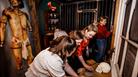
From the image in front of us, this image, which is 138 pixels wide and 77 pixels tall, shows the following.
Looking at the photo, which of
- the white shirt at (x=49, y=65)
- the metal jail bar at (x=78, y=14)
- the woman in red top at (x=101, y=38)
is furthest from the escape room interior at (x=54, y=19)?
the white shirt at (x=49, y=65)

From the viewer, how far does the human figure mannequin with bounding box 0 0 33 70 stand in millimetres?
2559

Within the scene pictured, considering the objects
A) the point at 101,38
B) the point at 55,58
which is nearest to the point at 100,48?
the point at 101,38

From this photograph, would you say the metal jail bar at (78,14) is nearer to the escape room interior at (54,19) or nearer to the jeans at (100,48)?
the escape room interior at (54,19)

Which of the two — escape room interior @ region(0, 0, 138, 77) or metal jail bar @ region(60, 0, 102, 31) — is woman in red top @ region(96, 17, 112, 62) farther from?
metal jail bar @ region(60, 0, 102, 31)

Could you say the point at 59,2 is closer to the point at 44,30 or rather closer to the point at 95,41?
the point at 44,30

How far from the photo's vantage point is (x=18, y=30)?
2688mm

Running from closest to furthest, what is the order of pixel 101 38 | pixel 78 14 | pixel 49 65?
pixel 49 65 → pixel 101 38 → pixel 78 14

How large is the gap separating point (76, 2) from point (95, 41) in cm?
118

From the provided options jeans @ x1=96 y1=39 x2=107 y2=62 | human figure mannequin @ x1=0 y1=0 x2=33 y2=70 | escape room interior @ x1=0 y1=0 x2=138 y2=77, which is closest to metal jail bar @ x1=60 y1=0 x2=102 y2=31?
escape room interior @ x1=0 y1=0 x2=138 y2=77

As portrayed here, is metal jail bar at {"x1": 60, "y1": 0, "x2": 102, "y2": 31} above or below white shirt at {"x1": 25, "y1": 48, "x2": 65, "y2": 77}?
above

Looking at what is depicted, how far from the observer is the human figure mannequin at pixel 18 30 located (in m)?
2.56

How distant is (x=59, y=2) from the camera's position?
12.8ft

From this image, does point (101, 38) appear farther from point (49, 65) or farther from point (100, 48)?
point (49, 65)

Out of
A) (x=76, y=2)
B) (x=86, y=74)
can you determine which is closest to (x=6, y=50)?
(x=86, y=74)
